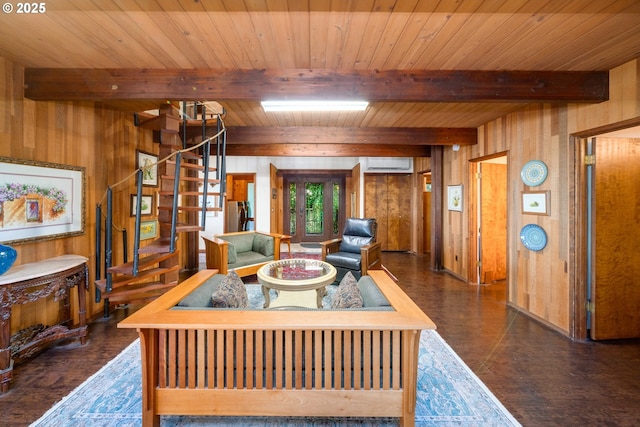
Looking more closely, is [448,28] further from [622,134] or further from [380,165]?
[380,165]

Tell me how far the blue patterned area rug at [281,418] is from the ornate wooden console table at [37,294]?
553 mm

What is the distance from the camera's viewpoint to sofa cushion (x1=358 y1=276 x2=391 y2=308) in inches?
65.0

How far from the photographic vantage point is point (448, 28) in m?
1.71

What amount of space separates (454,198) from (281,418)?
4278mm

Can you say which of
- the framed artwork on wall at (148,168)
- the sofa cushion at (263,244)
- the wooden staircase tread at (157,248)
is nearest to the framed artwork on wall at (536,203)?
the sofa cushion at (263,244)

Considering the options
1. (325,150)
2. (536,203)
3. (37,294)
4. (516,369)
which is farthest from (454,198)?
(37,294)

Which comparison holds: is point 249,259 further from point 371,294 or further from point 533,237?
point 533,237

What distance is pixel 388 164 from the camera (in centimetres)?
662

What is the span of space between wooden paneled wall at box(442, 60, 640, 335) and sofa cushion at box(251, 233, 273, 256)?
11.6ft

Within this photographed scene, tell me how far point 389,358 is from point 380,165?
5660mm

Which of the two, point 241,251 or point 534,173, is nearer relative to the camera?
point 534,173

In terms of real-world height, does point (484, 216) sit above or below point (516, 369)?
above

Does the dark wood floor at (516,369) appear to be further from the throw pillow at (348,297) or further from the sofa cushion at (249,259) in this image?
the sofa cushion at (249,259)

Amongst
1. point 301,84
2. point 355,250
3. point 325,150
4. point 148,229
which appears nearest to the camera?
point 301,84
